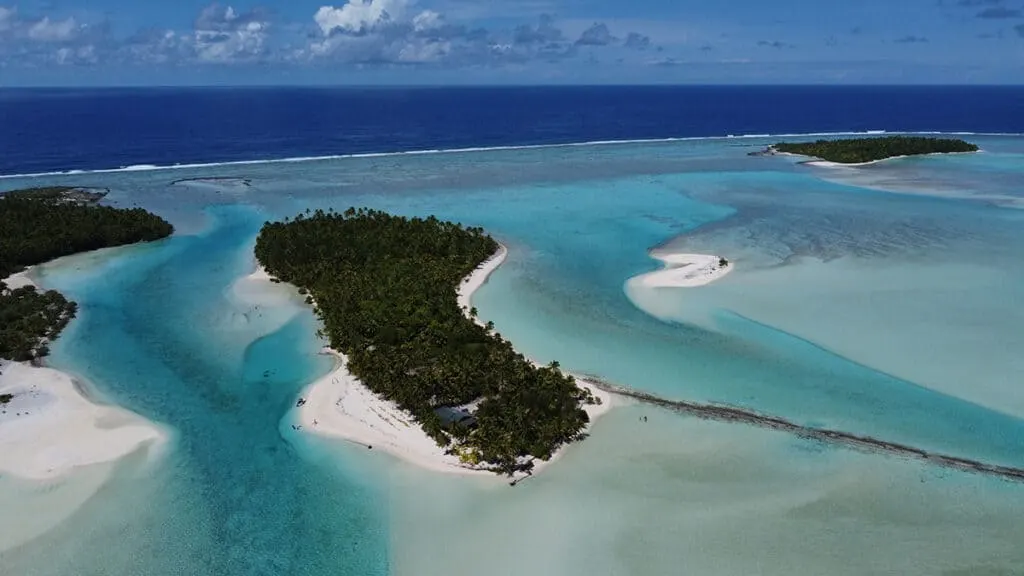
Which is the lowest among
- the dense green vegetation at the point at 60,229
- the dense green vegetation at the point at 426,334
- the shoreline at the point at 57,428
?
the shoreline at the point at 57,428

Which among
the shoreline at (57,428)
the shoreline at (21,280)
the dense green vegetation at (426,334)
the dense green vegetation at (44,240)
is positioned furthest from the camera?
the shoreline at (21,280)

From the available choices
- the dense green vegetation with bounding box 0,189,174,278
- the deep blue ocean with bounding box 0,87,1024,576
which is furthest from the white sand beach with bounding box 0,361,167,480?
the dense green vegetation with bounding box 0,189,174,278

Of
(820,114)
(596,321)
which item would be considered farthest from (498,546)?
(820,114)

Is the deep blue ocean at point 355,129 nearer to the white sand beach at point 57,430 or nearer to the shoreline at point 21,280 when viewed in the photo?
the shoreline at point 21,280

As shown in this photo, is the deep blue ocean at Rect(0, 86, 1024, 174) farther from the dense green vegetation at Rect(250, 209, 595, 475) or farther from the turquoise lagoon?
the dense green vegetation at Rect(250, 209, 595, 475)

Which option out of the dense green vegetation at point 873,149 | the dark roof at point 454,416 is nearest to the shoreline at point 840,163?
the dense green vegetation at point 873,149

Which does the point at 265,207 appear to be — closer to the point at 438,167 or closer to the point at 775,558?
the point at 438,167
